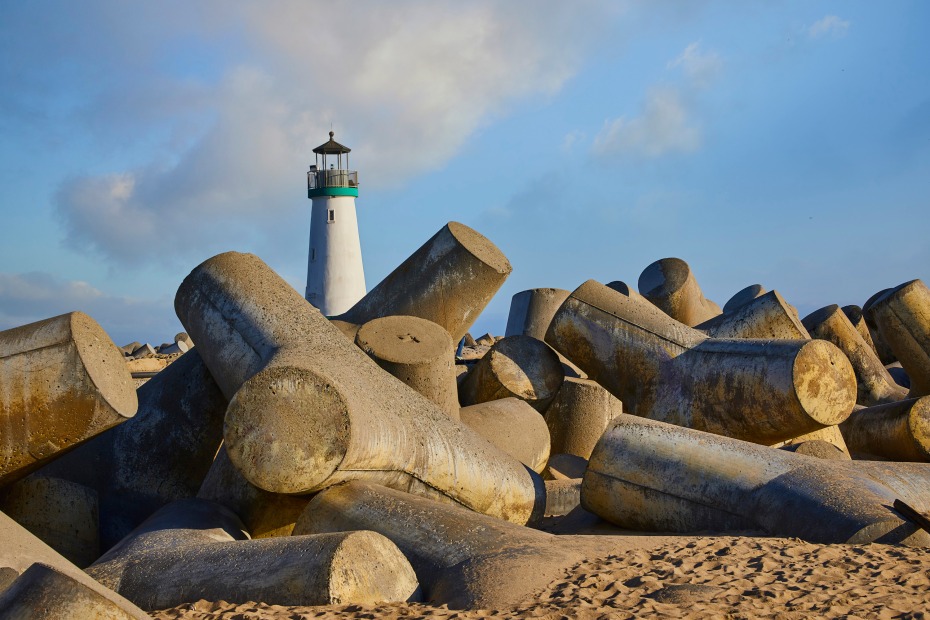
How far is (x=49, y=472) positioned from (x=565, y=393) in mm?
3692

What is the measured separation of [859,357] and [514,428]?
15.5 feet

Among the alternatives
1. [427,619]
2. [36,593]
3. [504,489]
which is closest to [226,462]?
[504,489]

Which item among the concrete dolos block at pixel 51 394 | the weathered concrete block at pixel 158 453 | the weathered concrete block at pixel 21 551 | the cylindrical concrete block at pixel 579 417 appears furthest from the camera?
the cylindrical concrete block at pixel 579 417

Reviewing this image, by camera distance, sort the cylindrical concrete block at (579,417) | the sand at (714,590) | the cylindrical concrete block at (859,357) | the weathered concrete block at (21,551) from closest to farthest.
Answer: the sand at (714,590) < the weathered concrete block at (21,551) < the cylindrical concrete block at (579,417) < the cylindrical concrete block at (859,357)

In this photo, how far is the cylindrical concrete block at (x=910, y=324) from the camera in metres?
9.13

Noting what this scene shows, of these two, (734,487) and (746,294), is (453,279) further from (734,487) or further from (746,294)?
(746,294)

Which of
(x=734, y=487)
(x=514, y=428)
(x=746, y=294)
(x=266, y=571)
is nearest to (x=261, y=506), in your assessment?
(x=266, y=571)

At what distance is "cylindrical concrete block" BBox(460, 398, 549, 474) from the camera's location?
648 centimetres

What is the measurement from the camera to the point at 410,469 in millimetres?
5000

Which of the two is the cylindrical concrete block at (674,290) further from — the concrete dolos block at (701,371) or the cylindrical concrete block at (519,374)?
the cylindrical concrete block at (519,374)

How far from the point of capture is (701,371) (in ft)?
23.5

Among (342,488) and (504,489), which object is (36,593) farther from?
(504,489)

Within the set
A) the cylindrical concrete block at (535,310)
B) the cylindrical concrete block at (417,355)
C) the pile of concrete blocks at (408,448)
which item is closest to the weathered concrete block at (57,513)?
the pile of concrete blocks at (408,448)

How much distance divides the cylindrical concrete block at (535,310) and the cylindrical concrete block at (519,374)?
12.0 feet
